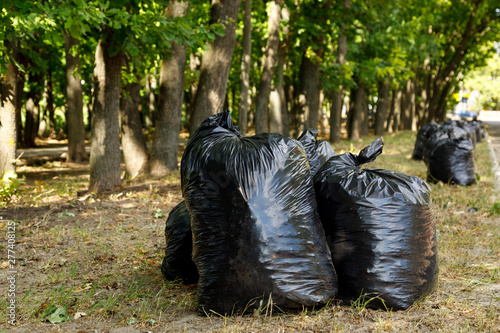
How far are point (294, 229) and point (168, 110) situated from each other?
6.56m

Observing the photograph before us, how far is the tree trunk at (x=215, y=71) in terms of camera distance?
8.90m

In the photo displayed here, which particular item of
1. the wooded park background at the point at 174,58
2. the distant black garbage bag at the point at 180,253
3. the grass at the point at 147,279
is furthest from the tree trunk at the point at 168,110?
the distant black garbage bag at the point at 180,253

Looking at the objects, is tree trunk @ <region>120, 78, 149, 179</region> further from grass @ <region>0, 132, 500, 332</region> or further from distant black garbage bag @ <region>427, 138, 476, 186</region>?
distant black garbage bag @ <region>427, 138, 476, 186</region>

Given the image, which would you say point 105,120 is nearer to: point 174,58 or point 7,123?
point 7,123

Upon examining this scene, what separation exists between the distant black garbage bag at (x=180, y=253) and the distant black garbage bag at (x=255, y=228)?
50 cm

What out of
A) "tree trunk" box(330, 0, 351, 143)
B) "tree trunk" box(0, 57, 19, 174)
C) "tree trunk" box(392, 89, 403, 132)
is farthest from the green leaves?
"tree trunk" box(392, 89, 403, 132)

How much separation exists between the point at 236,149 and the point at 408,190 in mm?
1199

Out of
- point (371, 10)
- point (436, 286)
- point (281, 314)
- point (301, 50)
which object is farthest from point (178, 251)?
point (301, 50)

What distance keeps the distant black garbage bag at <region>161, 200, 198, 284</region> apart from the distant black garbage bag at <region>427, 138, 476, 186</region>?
567cm

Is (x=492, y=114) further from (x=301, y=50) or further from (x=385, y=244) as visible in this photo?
(x=385, y=244)

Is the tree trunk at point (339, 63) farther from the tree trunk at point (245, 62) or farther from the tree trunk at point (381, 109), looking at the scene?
the tree trunk at point (381, 109)

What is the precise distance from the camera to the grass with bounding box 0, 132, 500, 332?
9.41 ft

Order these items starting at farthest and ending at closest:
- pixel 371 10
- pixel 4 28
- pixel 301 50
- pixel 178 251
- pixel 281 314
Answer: pixel 301 50 → pixel 371 10 → pixel 4 28 → pixel 178 251 → pixel 281 314

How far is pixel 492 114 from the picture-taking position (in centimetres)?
8569
